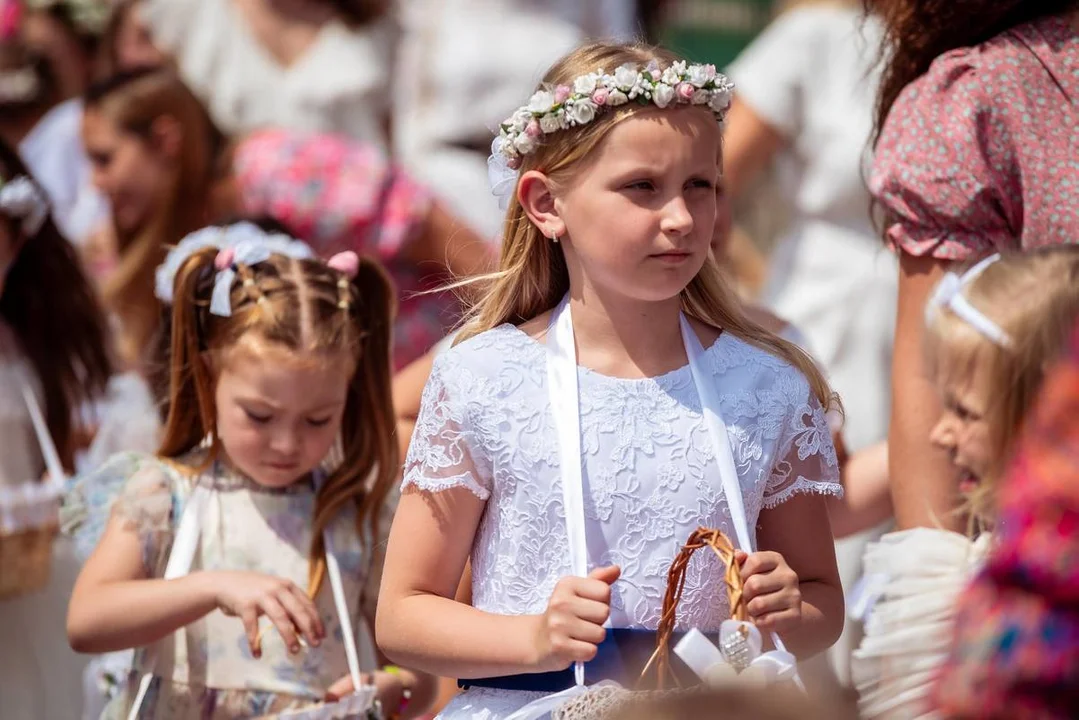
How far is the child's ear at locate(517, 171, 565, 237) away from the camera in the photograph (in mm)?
3094

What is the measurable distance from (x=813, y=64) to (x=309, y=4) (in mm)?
2161

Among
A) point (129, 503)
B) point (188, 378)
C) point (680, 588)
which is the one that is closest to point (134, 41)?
point (188, 378)

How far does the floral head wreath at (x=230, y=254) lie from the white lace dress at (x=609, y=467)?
1010 millimetres

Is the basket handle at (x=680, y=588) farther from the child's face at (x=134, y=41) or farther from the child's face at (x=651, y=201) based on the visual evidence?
the child's face at (x=134, y=41)

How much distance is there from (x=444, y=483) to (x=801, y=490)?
0.66 m

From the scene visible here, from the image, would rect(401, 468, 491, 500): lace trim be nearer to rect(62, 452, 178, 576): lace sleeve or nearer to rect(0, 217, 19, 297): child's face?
rect(62, 452, 178, 576): lace sleeve

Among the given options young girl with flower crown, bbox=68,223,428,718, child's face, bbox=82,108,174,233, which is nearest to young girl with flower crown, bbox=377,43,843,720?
young girl with flower crown, bbox=68,223,428,718

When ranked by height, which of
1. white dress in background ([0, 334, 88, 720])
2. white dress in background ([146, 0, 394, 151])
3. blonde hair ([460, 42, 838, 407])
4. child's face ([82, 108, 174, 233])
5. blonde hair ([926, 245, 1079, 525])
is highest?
white dress in background ([146, 0, 394, 151])

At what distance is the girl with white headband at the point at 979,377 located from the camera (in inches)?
96.8

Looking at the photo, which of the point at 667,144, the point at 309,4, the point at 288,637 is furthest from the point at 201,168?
the point at 667,144

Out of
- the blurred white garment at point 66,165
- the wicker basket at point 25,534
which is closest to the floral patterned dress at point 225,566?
the wicker basket at point 25,534

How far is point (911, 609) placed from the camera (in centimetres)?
322

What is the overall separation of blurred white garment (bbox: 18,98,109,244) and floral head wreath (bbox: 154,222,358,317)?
133 inches

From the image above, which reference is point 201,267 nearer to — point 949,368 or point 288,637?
point 288,637
